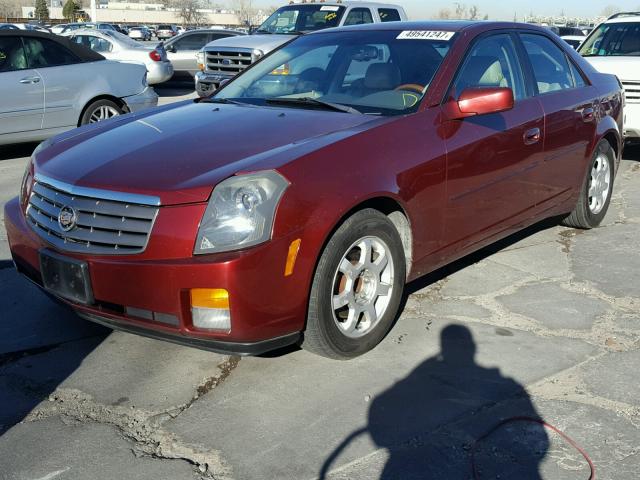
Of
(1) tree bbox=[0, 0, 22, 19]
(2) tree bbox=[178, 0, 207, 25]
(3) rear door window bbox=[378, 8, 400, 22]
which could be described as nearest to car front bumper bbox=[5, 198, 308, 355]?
(3) rear door window bbox=[378, 8, 400, 22]

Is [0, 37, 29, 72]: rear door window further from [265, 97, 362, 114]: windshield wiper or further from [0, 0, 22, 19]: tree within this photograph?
[0, 0, 22, 19]: tree

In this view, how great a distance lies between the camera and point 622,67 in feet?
29.4

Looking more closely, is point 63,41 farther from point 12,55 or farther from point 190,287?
point 190,287

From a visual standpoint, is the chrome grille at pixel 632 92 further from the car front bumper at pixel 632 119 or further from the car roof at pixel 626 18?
the car roof at pixel 626 18

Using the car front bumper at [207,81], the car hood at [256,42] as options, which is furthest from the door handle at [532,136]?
the car front bumper at [207,81]

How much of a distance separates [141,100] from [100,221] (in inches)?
266

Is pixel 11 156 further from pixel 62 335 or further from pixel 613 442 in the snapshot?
pixel 613 442

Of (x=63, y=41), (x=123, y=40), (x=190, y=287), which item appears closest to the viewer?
(x=190, y=287)

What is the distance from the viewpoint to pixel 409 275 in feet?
13.5

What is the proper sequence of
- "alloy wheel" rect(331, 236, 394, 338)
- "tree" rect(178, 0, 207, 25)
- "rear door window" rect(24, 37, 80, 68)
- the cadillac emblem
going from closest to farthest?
the cadillac emblem → "alloy wheel" rect(331, 236, 394, 338) → "rear door window" rect(24, 37, 80, 68) → "tree" rect(178, 0, 207, 25)

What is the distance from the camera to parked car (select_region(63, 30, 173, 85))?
16359 millimetres

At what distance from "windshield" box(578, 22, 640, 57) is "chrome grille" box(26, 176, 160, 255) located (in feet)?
26.8

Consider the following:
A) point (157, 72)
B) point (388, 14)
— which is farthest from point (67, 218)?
point (157, 72)

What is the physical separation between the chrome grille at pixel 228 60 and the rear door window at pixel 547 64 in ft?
24.2
